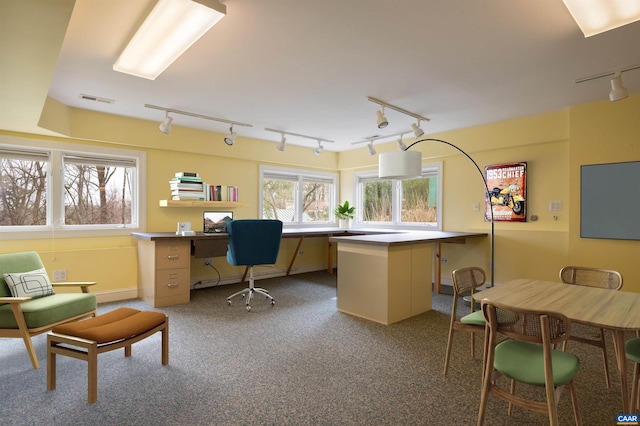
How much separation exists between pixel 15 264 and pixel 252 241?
6.89ft

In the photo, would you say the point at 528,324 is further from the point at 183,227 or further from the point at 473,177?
the point at 183,227

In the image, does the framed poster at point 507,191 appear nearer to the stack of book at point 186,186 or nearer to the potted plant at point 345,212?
the potted plant at point 345,212

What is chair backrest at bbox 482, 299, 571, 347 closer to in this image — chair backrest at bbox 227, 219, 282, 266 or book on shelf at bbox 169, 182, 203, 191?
chair backrest at bbox 227, 219, 282, 266

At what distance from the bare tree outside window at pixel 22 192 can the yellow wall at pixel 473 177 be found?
29 cm

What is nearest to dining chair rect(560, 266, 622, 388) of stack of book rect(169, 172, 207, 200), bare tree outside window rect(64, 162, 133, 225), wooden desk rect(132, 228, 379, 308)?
wooden desk rect(132, 228, 379, 308)

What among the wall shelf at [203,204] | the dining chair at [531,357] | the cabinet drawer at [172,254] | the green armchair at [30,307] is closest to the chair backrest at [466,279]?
the dining chair at [531,357]

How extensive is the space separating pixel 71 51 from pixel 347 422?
10.4ft

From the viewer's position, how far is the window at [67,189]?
3.90 m

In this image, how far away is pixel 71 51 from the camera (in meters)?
2.62

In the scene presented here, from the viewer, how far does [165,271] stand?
4.08 metres

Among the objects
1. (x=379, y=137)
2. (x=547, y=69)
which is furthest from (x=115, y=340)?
(x=379, y=137)

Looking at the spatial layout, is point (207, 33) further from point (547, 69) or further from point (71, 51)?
point (547, 69)

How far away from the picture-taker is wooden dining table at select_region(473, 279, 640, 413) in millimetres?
1612

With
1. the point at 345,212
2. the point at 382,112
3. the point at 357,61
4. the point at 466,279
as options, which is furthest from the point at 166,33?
the point at 345,212
